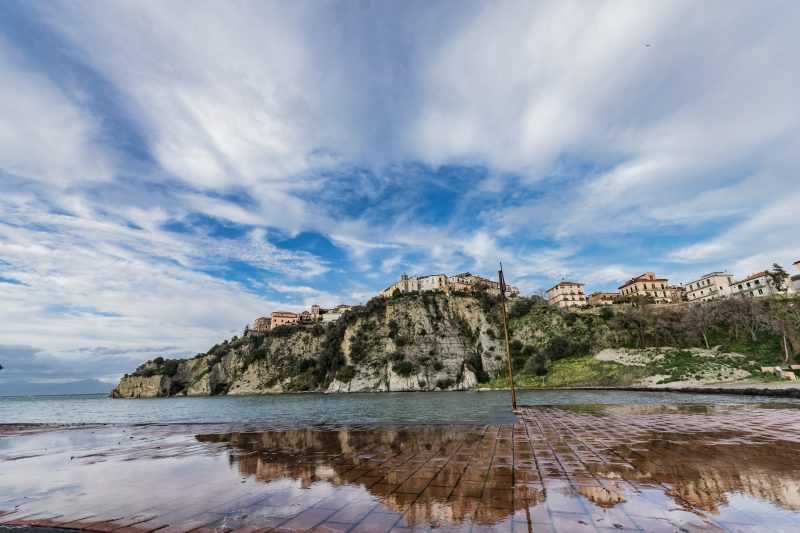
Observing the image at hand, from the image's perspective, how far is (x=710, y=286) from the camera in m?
98.9

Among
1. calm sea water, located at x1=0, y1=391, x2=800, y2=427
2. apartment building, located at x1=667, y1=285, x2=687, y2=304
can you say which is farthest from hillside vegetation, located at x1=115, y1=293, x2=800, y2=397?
apartment building, located at x1=667, y1=285, x2=687, y2=304

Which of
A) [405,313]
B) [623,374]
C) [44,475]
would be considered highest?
[405,313]

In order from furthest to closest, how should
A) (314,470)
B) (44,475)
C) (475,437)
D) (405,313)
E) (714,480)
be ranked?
(405,313) < (475,437) < (44,475) < (314,470) < (714,480)

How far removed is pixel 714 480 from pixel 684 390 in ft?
111

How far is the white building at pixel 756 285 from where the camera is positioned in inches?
3236

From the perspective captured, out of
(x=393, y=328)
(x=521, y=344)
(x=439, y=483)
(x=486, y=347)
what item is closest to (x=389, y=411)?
(x=439, y=483)

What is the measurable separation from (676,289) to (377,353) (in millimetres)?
86859

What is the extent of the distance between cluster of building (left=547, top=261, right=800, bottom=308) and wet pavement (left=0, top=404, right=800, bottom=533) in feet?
301

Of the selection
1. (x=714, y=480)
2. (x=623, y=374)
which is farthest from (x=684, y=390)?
(x=714, y=480)

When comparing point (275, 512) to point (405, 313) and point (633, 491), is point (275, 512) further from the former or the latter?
point (405, 313)

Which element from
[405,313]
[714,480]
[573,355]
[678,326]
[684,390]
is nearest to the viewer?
[714,480]

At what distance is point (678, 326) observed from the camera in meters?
62.7

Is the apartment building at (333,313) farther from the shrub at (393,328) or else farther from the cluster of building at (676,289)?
the cluster of building at (676,289)

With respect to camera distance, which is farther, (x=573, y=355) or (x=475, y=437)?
(x=573, y=355)
